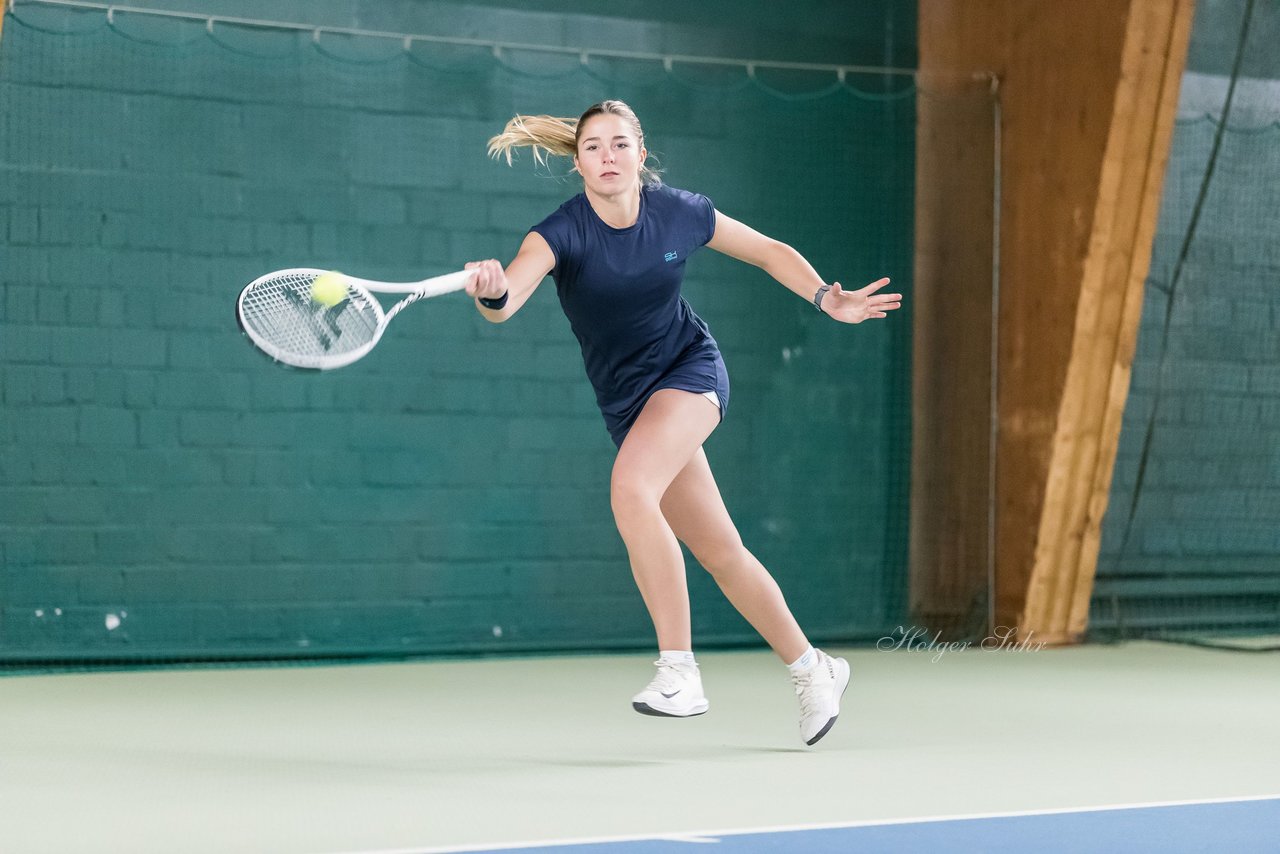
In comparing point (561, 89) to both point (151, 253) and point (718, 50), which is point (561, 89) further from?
point (151, 253)

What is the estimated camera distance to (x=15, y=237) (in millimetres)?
5719

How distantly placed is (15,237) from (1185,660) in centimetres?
450

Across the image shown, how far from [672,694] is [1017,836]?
3.27ft

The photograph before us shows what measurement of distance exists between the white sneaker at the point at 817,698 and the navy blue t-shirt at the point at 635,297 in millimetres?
667

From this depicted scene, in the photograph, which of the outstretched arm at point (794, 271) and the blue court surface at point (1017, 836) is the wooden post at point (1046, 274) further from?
the blue court surface at point (1017, 836)

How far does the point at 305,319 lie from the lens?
319cm

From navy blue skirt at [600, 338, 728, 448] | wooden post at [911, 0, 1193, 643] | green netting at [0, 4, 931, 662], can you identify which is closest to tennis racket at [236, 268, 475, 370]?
navy blue skirt at [600, 338, 728, 448]

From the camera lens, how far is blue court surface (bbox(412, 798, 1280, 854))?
2574 millimetres

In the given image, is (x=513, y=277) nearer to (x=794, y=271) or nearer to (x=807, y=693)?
(x=794, y=271)

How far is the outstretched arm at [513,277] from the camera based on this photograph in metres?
3.21

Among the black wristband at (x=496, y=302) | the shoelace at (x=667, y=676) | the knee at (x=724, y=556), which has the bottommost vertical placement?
the shoelace at (x=667, y=676)

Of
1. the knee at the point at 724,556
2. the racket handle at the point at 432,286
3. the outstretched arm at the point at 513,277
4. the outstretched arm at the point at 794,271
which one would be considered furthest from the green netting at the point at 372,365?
the racket handle at the point at 432,286

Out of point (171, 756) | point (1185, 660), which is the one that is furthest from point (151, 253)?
point (1185, 660)

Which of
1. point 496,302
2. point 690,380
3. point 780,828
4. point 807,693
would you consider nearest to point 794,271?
point 690,380
